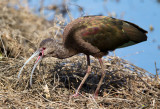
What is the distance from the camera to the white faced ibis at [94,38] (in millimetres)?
3848

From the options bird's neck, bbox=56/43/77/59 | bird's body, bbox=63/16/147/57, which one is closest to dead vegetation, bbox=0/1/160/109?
bird's neck, bbox=56/43/77/59

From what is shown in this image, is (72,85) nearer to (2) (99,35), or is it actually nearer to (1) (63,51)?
(1) (63,51)

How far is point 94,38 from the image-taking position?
152 inches

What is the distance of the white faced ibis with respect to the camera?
3.85m

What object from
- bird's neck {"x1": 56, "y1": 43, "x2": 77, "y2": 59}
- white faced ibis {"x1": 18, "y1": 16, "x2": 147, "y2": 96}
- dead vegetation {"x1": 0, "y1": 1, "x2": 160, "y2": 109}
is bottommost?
dead vegetation {"x1": 0, "y1": 1, "x2": 160, "y2": 109}

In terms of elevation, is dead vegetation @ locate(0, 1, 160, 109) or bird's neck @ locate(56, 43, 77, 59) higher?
bird's neck @ locate(56, 43, 77, 59)

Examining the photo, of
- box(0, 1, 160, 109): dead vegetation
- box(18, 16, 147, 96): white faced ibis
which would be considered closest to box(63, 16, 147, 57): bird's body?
box(18, 16, 147, 96): white faced ibis

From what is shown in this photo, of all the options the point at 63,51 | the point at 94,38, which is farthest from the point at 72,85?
the point at 94,38

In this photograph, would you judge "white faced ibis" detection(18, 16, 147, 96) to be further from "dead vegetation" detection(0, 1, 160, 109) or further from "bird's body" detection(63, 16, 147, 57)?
"dead vegetation" detection(0, 1, 160, 109)

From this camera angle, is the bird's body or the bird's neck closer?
the bird's body

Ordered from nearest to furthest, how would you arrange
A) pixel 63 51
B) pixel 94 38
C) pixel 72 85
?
pixel 94 38, pixel 63 51, pixel 72 85

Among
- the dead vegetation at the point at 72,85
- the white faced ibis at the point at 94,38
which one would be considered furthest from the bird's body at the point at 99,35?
the dead vegetation at the point at 72,85

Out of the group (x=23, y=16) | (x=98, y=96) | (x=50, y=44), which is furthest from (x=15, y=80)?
(x=23, y=16)

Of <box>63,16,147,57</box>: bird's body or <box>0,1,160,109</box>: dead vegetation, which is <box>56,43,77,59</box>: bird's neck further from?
A: <box>0,1,160,109</box>: dead vegetation
